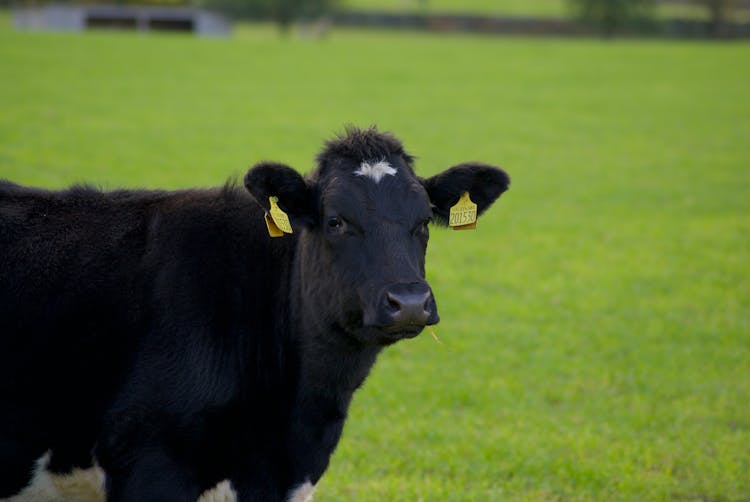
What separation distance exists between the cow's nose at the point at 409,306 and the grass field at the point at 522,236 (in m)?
1.49

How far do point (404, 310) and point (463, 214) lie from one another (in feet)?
3.96

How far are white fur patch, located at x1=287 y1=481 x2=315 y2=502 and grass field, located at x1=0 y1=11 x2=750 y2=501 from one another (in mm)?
1143

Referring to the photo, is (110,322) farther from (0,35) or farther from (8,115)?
(0,35)

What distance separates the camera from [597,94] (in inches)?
1300

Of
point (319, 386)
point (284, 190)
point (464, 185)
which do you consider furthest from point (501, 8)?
point (319, 386)

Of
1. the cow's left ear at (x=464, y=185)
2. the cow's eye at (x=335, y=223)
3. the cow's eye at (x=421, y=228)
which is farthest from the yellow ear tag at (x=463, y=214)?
the cow's eye at (x=335, y=223)

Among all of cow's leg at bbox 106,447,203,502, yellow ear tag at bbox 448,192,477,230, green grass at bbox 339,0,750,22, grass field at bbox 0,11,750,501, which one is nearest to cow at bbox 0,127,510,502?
cow's leg at bbox 106,447,203,502

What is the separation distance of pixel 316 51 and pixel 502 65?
8723 mm

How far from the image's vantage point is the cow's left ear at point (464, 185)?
17.8 feet

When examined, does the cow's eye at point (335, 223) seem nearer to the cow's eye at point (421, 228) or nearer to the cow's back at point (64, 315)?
the cow's eye at point (421, 228)

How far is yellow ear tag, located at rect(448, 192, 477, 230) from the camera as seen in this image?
5.50 metres

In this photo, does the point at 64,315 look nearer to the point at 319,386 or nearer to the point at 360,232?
the point at 319,386

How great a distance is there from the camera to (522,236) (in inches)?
546

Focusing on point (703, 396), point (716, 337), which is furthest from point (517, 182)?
point (703, 396)
